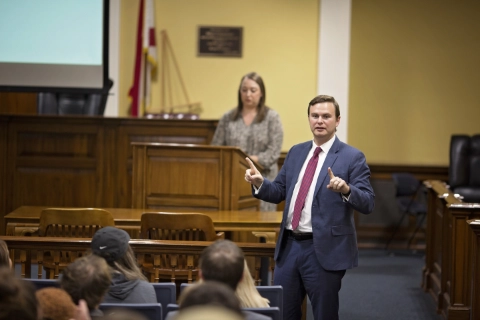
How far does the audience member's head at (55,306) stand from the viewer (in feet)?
9.39

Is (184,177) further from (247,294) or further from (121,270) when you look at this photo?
(247,294)

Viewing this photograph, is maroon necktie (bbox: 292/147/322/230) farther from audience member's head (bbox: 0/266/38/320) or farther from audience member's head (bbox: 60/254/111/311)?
audience member's head (bbox: 0/266/38/320)

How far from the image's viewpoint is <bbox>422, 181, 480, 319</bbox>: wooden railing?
19.8 feet

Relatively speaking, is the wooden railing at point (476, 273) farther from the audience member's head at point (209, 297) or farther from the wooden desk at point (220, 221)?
the audience member's head at point (209, 297)

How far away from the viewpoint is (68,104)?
29.3ft

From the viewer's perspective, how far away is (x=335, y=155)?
428 centimetres

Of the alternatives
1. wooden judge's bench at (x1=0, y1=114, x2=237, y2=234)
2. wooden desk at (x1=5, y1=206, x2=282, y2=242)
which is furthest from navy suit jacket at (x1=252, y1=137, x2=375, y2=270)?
wooden judge's bench at (x1=0, y1=114, x2=237, y2=234)

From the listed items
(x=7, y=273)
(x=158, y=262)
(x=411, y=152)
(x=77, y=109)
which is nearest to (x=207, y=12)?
(x=77, y=109)

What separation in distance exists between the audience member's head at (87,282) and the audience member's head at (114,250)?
0.64 metres

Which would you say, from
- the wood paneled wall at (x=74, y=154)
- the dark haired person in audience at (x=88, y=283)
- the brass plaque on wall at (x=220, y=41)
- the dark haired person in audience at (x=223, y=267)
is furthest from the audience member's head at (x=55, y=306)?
the brass plaque on wall at (x=220, y=41)

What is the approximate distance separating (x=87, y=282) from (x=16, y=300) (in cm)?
77

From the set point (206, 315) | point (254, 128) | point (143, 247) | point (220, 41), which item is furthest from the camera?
point (220, 41)

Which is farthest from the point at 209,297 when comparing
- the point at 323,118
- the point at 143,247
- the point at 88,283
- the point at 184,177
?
the point at 184,177

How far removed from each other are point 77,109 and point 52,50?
0.86 meters
